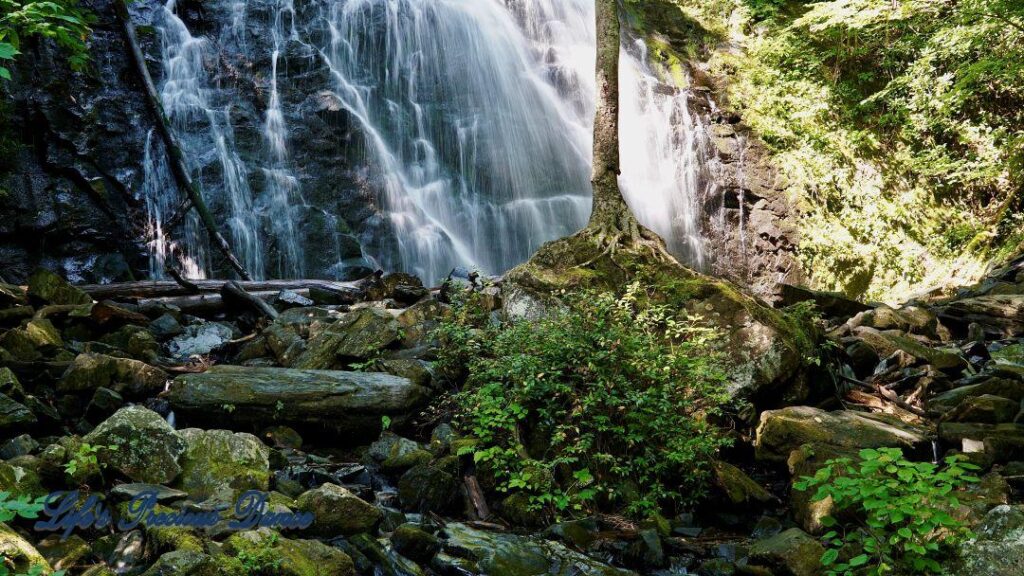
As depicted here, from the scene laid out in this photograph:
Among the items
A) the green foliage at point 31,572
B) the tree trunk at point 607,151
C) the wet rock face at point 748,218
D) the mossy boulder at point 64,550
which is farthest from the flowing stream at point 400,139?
the green foliage at point 31,572

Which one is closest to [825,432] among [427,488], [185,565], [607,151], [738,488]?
[738,488]

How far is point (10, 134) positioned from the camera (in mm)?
11633

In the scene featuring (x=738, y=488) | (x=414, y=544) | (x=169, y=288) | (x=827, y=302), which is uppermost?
(x=169, y=288)

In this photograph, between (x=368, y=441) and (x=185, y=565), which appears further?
(x=368, y=441)

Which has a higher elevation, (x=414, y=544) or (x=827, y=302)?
(x=414, y=544)

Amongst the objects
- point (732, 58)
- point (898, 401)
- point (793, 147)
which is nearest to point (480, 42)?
point (732, 58)

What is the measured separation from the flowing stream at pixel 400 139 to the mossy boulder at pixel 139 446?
8803 mm

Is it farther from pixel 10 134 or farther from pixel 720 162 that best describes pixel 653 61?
pixel 10 134

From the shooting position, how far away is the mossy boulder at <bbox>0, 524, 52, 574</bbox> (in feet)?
9.15

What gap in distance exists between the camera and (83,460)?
152 inches

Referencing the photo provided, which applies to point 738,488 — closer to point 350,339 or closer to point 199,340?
point 350,339

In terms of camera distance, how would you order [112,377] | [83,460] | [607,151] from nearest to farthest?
[83,460], [112,377], [607,151]

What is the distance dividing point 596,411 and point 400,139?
11.0m

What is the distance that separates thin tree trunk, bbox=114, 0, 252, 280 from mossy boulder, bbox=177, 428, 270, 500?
8.08 m
